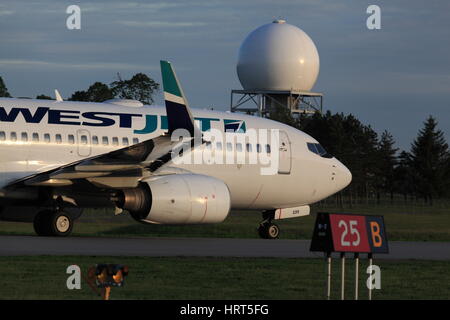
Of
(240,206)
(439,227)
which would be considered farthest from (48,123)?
(439,227)

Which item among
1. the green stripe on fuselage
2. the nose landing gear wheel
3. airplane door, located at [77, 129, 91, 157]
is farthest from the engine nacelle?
the nose landing gear wheel

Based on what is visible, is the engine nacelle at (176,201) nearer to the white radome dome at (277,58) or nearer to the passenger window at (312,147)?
the passenger window at (312,147)

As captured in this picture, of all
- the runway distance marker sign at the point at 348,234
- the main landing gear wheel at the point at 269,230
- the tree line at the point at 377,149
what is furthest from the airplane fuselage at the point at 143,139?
the tree line at the point at 377,149

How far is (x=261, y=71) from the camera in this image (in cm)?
7688

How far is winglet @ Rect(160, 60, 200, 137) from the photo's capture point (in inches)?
864

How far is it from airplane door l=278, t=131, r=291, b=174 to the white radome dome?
45.6 meters

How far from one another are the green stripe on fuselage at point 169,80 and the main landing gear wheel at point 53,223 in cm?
544

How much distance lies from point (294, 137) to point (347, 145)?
39.6 meters

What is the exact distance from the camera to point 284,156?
29656 mm

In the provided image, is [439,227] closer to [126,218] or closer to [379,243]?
[126,218]

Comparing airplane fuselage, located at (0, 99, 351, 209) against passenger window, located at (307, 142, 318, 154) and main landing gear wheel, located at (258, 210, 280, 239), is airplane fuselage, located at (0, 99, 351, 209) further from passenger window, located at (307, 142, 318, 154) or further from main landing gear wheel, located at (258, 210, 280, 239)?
main landing gear wheel, located at (258, 210, 280, 239)

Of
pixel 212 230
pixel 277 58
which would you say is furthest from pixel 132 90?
pixel 212 230
